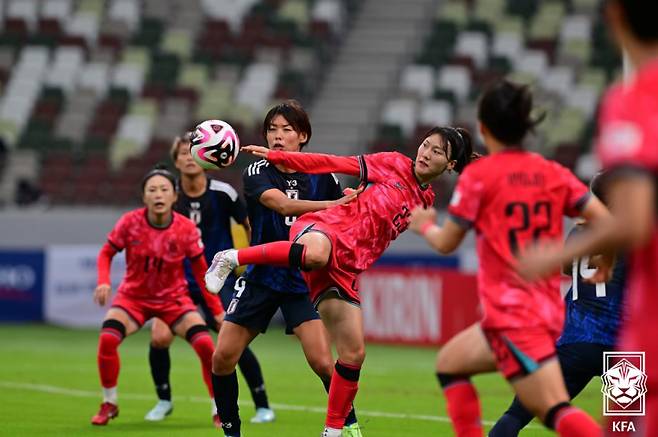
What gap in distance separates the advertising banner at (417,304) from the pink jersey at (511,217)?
41.4ft

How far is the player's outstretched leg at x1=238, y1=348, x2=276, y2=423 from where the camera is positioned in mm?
10922

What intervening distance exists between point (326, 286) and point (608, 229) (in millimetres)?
3871

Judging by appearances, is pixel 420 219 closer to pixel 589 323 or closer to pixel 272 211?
pixel 589 323

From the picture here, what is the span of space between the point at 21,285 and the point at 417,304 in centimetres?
736

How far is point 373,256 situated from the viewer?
8.52 metres

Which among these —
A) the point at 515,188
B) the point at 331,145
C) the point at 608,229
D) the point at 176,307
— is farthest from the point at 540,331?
the point at 331,145

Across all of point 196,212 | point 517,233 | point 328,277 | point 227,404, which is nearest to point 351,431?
point 227,404

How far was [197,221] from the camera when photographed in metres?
11.5

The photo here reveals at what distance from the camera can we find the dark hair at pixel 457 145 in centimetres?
811

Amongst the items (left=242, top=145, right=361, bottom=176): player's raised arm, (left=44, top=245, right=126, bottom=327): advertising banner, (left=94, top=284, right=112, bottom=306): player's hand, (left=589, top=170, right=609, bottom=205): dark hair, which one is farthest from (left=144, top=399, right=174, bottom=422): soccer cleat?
(left=44, top=245, right=126, bottom=327): advertising banner

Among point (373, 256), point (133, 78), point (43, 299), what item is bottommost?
point (43, 299)

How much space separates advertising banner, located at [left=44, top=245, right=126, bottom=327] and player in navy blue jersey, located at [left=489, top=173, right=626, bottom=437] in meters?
14.9

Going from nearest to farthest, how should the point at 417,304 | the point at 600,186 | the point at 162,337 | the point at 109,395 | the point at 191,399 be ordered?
the point at 600,186 < the point at 109,395 < the point at 162,337 < the point at 191,399 < the point at 417,304

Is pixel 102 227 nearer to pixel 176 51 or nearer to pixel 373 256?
pixel 176 51
